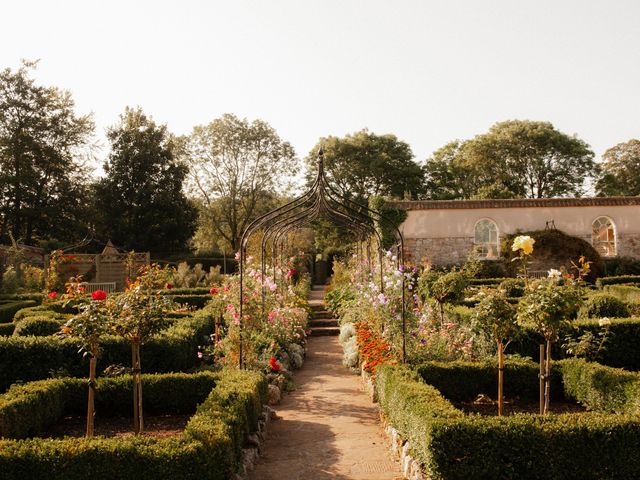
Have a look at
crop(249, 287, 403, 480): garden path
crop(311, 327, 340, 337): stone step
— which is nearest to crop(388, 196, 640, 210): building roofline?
crop(311, 327, 340, 337): stone step

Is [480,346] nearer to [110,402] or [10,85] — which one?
[110,402]

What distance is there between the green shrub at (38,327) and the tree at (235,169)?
24058mm

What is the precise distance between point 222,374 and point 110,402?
1.15 m

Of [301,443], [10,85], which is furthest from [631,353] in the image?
[10,85]

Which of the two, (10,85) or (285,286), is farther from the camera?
(10,85)

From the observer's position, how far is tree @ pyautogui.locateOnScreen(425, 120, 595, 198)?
32.7 m

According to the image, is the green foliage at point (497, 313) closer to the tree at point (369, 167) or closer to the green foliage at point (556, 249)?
the green foliage at point (556, 249)

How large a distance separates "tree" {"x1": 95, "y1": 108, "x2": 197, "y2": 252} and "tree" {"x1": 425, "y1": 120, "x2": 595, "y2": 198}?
1418 cm

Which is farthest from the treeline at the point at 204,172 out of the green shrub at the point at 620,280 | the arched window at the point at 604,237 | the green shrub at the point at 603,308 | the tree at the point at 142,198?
the green shrub at the point at 603,308

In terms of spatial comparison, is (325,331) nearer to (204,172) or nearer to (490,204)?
(490,204)

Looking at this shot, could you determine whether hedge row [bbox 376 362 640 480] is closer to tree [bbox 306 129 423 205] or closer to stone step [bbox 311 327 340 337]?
stone step [bbox 311 327 340 337]

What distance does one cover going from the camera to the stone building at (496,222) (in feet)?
62.6

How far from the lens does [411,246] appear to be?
1909cm

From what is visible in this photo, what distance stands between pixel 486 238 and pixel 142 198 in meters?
17.9
